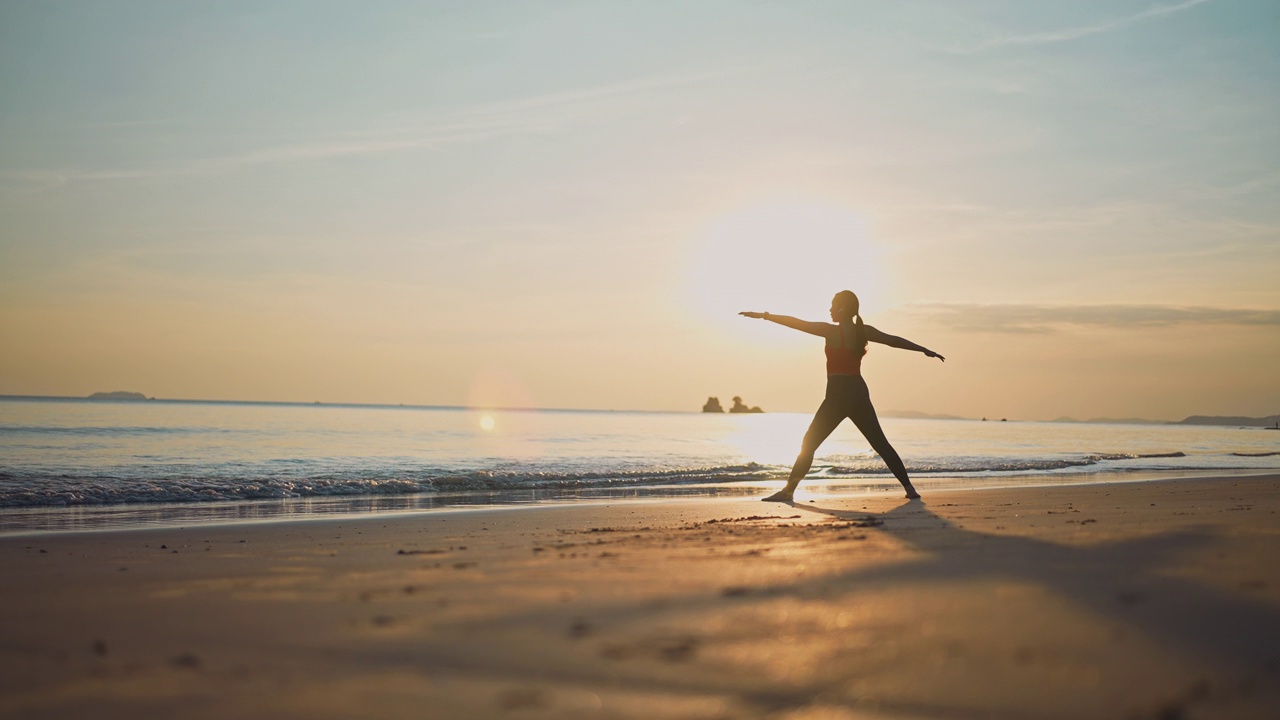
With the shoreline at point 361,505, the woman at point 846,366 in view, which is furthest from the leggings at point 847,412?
the shoreline at point 361,505

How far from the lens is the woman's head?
1083 centimetres

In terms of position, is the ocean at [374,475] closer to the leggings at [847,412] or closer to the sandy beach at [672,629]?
the leggings at [847,412]

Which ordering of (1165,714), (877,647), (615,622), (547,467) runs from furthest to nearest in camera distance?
(547,467) → (615,622) → (877,647) → (1165,714)

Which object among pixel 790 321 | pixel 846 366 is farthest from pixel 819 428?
pixel 790 321

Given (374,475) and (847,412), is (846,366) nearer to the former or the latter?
(847,412)

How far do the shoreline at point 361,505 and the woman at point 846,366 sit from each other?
1765 mm

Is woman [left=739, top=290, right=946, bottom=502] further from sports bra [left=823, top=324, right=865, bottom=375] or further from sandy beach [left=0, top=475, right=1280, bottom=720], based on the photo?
sandy beach [left=0, top=475, right=1280, bottom=720]

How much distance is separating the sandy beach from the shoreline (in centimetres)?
412

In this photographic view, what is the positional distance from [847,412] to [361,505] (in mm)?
7420

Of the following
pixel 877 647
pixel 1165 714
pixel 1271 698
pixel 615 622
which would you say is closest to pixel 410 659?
pixel 615 622

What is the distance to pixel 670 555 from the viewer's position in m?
5.34

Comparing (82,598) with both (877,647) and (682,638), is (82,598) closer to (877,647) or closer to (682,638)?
(682,638)

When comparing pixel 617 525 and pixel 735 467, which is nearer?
pixel 617 525

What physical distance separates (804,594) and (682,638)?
931 mm
